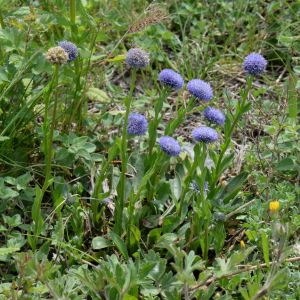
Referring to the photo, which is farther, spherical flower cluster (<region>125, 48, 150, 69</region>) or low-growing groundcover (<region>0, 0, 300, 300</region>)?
spherical flower cluster (<region>125, 48, 150, 69</region>)

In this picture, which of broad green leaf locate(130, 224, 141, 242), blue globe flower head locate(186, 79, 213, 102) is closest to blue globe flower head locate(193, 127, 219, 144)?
blue globe flower head locate(186, 79, 213, 102)

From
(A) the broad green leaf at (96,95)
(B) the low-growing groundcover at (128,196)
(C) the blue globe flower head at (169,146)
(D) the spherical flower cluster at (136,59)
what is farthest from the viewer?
(A) the broad green leaf at (96,95)

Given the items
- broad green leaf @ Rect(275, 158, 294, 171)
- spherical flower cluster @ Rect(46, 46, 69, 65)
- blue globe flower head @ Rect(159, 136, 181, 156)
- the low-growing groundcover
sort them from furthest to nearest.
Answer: broad green leaf @ Rect(275, 158, 294, 171), blue globe flower head @ Rect(159, 136, 181, 156), the low-growing groundcover, spherical flower cluster @ Rect(46, 46, 69, 65)

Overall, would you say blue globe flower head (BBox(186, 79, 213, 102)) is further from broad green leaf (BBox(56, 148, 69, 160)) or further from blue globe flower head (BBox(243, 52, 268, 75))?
broad green leaf (BBox(56, 148, 69, 160))

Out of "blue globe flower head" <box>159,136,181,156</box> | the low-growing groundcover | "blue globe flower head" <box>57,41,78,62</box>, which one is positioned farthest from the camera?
"blue globe flower head" <box>57,41,78,62</box>

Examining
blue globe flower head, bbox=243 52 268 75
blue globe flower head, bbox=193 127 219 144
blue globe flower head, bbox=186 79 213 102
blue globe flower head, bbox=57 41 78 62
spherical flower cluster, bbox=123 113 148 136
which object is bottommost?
spherical flower cluster, bbox=123 113 148 136

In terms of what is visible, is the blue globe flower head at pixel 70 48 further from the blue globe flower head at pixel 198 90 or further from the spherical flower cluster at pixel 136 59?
the blue globe flower head at pixel 198 90

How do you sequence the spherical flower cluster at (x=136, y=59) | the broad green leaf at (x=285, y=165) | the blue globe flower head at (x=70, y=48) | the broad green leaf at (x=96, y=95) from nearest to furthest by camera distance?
the spherical flower cluster at (x=136, y=59) → the blue globe flower head at (x=70, y=48) → the broad green leaf at (x=285, y=165) → the broad green leaf at (x=96, y=95)

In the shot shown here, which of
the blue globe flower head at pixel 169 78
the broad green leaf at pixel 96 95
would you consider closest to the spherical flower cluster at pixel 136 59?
the blue globe flower head at pixel 169 78

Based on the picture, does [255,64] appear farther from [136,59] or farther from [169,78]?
[136,59]

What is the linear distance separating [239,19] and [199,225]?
2545 mm

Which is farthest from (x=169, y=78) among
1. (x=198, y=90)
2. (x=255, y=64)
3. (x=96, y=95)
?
(x=96, y=95)

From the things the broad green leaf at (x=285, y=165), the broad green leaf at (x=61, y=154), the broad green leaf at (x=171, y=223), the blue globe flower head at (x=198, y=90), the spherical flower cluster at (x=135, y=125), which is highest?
the blue globe flower head at (x=198, y=90)

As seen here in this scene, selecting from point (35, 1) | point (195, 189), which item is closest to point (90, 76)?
point (35, 1)
